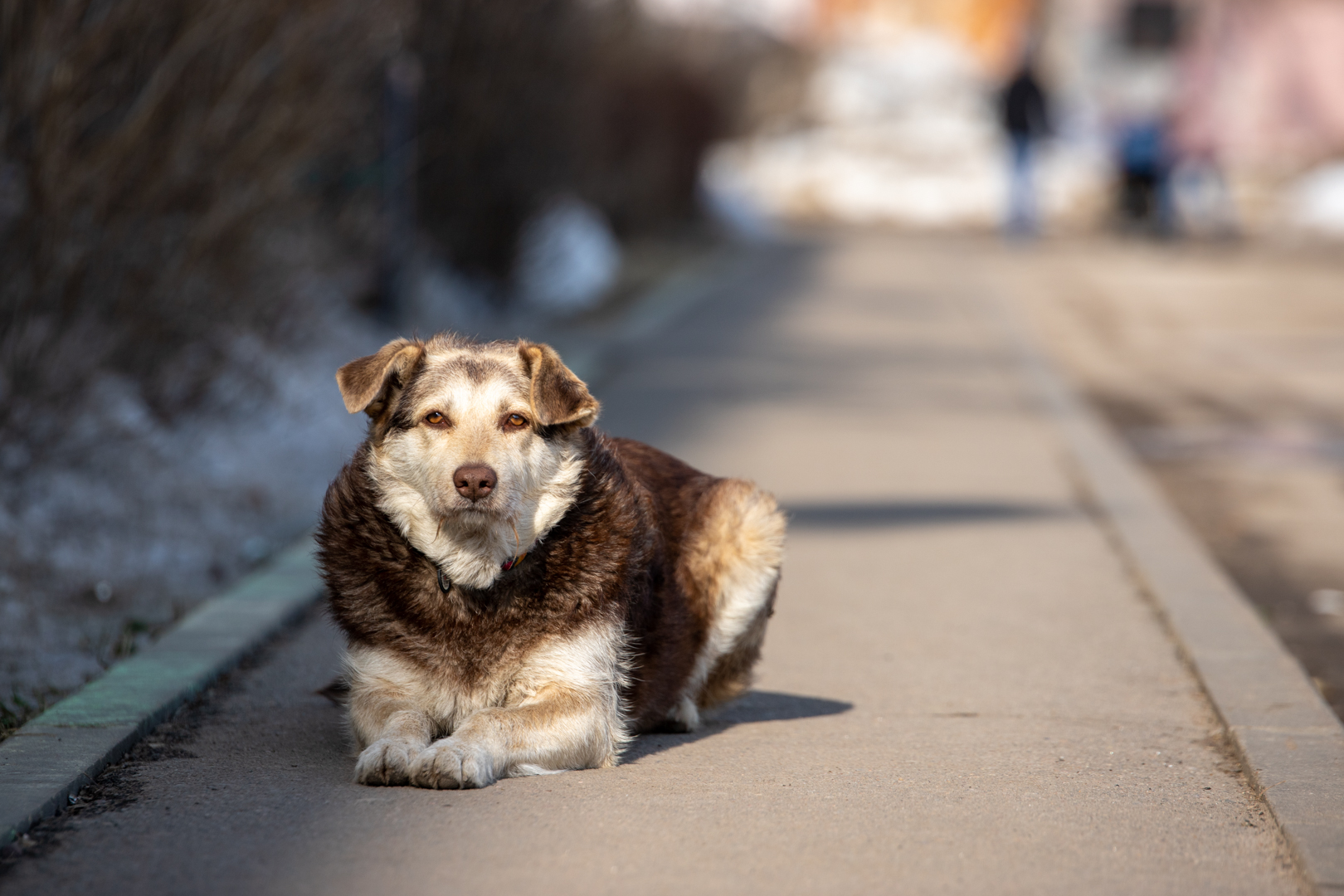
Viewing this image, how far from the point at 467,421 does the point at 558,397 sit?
25 centimetres

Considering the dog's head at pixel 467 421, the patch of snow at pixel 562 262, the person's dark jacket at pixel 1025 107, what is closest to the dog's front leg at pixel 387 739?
the dog's head at pixel 467 421

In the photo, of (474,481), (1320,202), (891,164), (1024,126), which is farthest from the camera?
(891,164)

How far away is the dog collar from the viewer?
15.3ft

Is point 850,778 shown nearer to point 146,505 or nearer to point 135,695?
point 135,695

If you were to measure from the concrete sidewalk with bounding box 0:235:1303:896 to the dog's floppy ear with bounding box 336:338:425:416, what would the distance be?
1.02 m

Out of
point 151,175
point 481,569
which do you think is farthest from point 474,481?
point 151,175

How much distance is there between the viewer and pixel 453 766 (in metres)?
4.40

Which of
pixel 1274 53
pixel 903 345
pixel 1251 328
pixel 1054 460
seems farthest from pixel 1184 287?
pixel 1274 53

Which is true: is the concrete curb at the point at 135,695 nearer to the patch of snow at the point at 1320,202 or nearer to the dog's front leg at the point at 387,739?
the dog's front leg at the point at 387,739

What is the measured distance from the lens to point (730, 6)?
127 feet

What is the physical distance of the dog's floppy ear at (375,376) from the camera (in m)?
4.58

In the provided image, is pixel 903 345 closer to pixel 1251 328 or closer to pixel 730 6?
pixel 1251 328

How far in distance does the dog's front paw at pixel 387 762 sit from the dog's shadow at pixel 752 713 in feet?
2.66

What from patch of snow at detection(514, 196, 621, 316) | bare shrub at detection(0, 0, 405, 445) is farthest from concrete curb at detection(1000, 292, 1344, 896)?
patch of snow at detection(514, 196, 621, 316)
